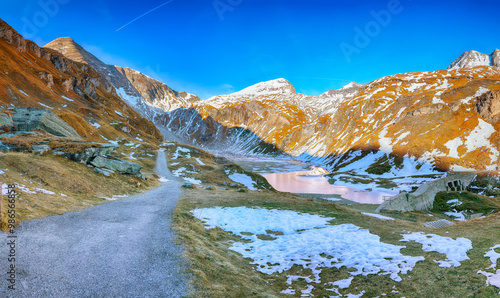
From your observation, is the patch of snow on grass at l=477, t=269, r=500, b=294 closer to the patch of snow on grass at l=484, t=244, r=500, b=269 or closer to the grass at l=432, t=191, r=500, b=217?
the patch of snow on grass at l=484, t=244, r=500, b=269

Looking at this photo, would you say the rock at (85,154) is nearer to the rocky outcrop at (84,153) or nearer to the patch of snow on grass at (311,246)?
the rocky outcrop at (84,153)

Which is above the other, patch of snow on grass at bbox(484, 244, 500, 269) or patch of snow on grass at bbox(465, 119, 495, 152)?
patch of snow on grass at bbox(465, 119, 495, 152)

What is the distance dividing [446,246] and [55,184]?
87.8 feet

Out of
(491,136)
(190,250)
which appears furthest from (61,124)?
(491,136)

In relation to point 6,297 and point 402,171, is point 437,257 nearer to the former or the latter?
point 6,297

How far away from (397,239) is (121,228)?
15.3m

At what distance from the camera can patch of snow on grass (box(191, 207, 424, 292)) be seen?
10.9 m

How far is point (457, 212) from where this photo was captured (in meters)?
36.7

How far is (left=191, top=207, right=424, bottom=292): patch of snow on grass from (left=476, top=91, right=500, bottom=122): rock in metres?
135

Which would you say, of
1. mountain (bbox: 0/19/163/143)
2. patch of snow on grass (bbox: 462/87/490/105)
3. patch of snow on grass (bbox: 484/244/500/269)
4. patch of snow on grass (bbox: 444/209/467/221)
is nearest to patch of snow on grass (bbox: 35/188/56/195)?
patch of snow on grass (bbox: 484/244/500/269)

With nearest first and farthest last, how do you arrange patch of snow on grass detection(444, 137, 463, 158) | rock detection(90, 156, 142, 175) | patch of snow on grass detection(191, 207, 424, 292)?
patch of snow on grass detection(191, 207, 424, 292) < rock detection(90, 156, 142, 175) < patch of snow on grass detection(444, 137, 463, 158)

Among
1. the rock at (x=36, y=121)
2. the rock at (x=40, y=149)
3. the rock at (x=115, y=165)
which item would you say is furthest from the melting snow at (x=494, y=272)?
the rock at (x=36, y=121)

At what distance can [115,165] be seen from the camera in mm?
31641

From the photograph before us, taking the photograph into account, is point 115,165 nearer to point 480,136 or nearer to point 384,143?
point 384,143
